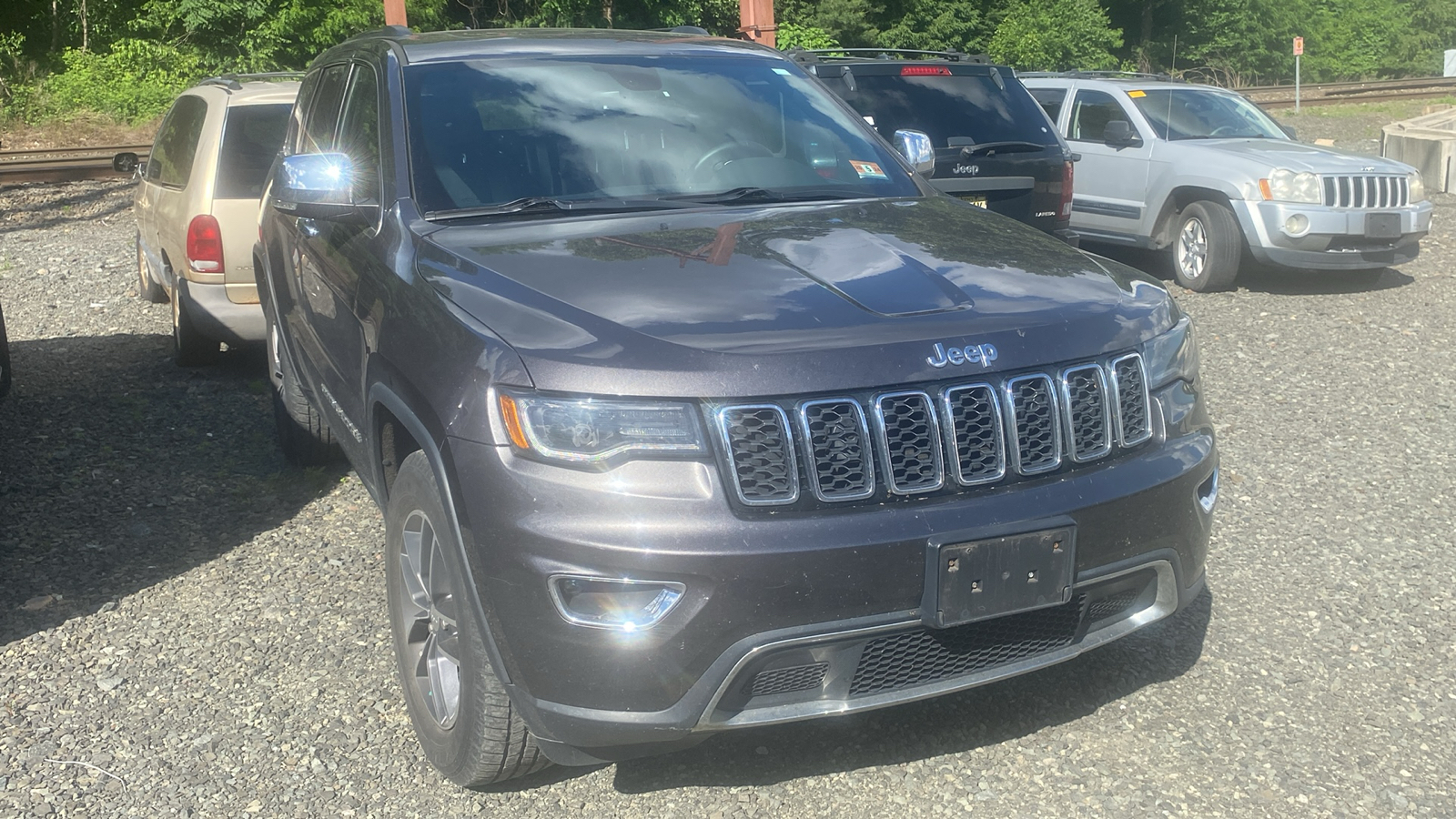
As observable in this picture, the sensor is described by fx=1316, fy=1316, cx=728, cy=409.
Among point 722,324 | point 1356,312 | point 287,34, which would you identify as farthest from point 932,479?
point 287,34

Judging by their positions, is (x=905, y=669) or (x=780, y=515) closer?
(x=780, y=515)

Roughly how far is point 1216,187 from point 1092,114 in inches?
67.5

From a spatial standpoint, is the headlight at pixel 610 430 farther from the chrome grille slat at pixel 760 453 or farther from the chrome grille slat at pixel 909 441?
the chrome grille slat at pixel 909 441

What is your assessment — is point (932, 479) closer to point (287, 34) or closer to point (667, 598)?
point (667, 598)

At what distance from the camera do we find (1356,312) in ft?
31.0

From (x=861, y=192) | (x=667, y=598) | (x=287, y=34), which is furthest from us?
(x=287, y=34)

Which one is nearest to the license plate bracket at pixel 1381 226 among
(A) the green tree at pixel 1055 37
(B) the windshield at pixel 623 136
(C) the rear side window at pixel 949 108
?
(C) the rear side window at pixel 949 108

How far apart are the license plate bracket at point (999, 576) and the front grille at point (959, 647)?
0.08 m

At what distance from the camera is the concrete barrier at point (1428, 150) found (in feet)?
55.3

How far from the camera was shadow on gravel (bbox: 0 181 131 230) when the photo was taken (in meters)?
14.6

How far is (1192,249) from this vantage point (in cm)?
1052

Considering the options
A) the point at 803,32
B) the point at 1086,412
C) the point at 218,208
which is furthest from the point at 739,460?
the point at 803,32

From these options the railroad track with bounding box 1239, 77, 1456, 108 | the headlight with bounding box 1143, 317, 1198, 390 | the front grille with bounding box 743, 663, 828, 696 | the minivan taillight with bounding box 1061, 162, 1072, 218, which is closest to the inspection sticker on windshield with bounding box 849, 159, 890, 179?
the headlight with bounding box 1143, 317, 1198, 390

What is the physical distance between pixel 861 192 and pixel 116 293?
27.4 ft
